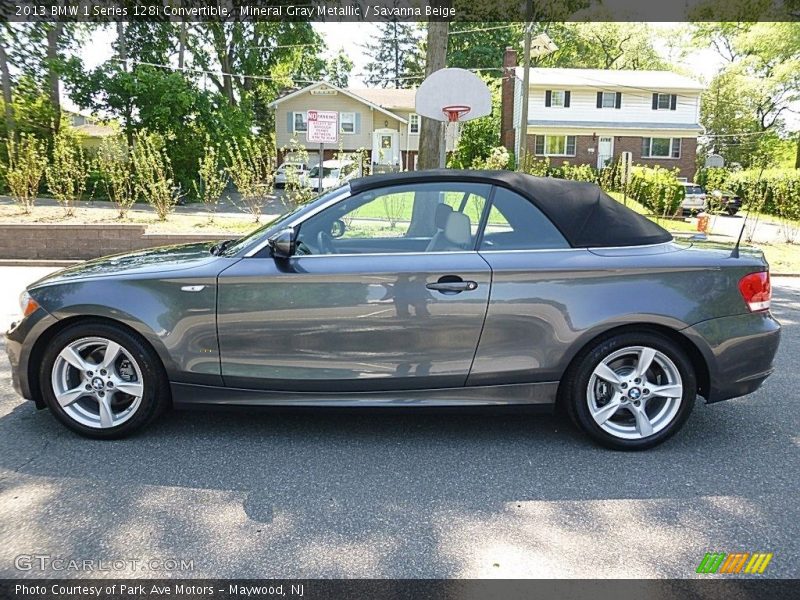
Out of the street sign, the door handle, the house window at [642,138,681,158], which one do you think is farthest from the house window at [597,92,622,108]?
the door handle

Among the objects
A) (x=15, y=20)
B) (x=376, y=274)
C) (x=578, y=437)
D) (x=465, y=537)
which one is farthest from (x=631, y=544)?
(x=15, y=20)

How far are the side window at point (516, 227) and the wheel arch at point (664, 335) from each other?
0.56 metres

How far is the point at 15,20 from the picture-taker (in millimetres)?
25984

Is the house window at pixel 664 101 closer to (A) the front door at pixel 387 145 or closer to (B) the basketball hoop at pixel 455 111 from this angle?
(A) the front door at pixel 387 145

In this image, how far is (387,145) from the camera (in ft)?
136

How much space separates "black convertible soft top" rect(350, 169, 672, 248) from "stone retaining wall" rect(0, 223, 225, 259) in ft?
27.1

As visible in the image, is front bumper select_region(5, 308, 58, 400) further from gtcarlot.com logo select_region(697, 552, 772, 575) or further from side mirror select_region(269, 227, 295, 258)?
gtcarlot.com logo select_region(697, 552, 772, 575)

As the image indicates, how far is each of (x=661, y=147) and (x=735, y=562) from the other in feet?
140

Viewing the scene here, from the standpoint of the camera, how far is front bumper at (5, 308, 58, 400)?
373 centimetres

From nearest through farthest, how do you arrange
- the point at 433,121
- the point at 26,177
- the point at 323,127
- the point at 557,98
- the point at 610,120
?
the point at 323,127 < the point at 433,121 < the point at 26,177 < the point at 557,98 < the point at 610,120

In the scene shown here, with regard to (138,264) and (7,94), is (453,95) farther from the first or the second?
(7,94)

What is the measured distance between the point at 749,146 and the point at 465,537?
65.4 meters

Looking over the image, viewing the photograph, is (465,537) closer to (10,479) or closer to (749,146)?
(10,479)

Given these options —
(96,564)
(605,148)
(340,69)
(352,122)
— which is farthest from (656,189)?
(340,69)
